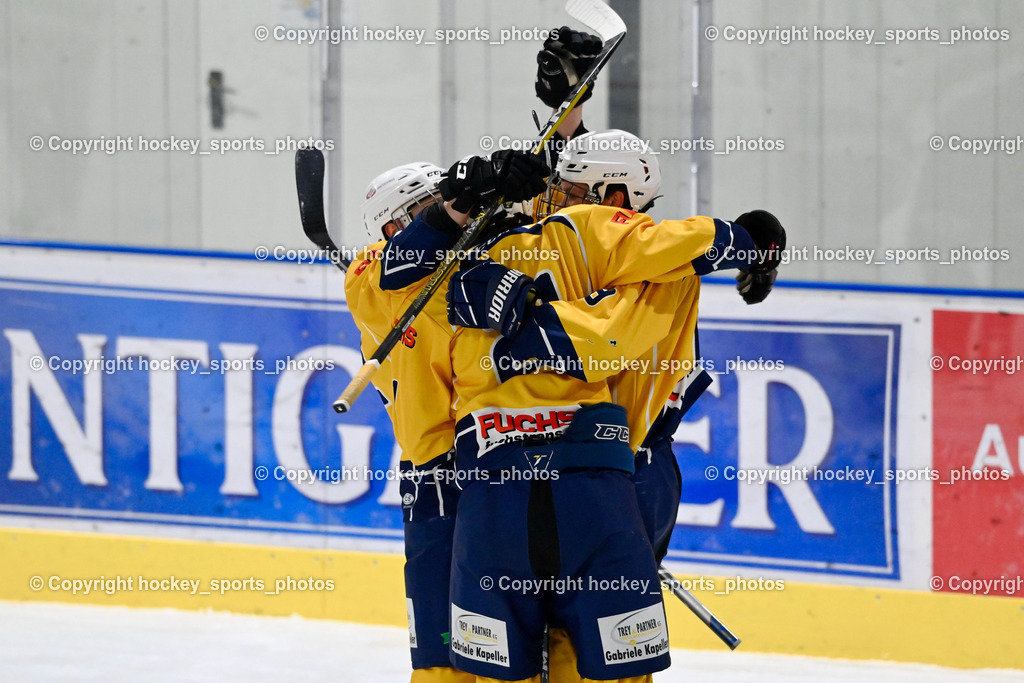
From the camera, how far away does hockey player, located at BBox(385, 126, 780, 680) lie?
181cm

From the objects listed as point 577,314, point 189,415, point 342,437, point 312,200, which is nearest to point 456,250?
point 577,314

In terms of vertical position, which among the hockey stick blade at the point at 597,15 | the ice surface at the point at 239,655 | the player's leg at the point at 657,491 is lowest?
the ice surface at the point at 239,655

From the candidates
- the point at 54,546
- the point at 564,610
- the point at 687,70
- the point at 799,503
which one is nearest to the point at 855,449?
the point at 799,503

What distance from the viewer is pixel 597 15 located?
2426mm

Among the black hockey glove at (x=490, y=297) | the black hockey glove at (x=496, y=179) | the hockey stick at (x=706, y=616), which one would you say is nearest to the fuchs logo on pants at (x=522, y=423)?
the black hockey glove at (x=490, y=297)

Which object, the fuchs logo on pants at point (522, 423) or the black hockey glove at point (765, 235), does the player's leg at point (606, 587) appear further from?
the black hockey glove at point (765, 235)

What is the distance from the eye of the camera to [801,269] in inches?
146

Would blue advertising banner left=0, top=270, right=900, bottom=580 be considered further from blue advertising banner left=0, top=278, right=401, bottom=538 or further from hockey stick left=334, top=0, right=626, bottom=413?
hockey stick left=334, top=0, right=626, bottom=413

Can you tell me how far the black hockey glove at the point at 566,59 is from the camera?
7.63 ft

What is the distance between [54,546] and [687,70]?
3145mm

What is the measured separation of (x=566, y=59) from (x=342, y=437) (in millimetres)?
2166

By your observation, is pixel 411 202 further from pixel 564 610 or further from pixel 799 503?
pixel 799 503

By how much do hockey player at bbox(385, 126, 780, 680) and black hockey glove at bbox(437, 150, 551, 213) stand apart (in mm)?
11

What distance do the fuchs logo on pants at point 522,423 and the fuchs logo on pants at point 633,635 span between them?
0.34m
